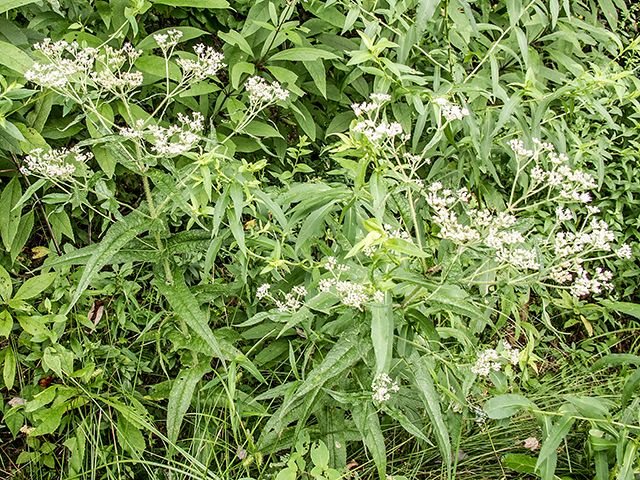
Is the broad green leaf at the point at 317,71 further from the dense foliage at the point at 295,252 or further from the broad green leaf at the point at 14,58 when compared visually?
the broad green leaf at the point at 14,58

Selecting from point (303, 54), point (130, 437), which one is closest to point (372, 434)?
point (130, 437)

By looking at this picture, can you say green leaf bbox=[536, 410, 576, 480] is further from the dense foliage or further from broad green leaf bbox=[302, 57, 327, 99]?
broad green leaf bbox=[302, 57, 327, 99]

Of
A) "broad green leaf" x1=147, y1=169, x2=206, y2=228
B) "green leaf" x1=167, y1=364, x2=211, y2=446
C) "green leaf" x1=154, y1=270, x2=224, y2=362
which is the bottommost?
"green leaf" x1=167, y1=364, x2=211, y2=446

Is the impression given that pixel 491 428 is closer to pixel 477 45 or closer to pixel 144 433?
pixel 144 433

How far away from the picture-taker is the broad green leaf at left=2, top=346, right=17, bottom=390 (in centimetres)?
201

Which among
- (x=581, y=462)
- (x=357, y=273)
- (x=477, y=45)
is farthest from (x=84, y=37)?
(x=581, y=462)

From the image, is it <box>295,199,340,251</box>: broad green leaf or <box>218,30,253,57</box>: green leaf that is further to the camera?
<box>218,30,253,57</box>: green leaf

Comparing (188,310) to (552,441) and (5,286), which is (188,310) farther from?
(552,441)

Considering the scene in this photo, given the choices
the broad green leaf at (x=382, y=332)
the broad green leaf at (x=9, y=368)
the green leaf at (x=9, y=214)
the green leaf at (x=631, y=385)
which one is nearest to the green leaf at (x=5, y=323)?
the broad green leaf at (x=9, y=368)

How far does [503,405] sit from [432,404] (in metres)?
0.24

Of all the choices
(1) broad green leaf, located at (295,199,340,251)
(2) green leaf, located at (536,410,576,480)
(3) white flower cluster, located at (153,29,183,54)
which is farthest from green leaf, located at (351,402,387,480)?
(3) white flower cluster, located at (153,29,183,54)

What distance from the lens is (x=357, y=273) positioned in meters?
1.48

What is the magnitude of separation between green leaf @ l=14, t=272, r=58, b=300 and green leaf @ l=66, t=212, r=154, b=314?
0.78 meters

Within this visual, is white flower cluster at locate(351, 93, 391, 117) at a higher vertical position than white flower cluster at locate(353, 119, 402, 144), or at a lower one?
higher
